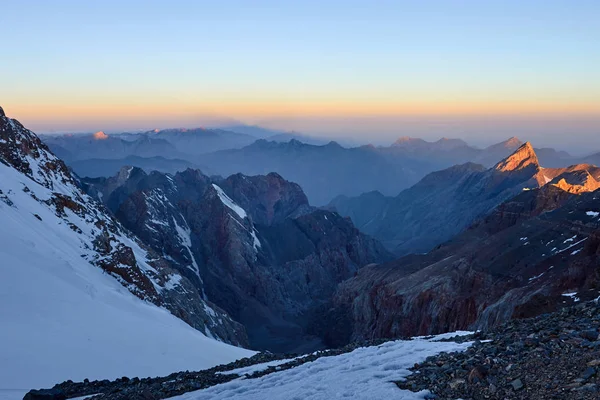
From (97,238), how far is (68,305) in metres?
27.7

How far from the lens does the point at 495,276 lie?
216 feet

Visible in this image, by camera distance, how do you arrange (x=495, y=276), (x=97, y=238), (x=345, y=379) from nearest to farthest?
1. (x=345, y=379)
2. (x=97, y=238)
3. (x=495, y=276)

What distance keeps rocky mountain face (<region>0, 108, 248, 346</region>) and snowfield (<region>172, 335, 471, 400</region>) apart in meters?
35.6

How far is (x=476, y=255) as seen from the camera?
247 ft

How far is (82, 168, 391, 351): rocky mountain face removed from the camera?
414 ft

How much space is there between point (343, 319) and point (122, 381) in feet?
294

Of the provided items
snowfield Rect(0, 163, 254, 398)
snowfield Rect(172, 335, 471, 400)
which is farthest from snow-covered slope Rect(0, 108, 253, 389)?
snowfield Rect(172, 335, 471, 400)

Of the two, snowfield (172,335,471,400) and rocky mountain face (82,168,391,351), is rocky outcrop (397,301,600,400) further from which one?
rocky mountain face (82,168,391,351)

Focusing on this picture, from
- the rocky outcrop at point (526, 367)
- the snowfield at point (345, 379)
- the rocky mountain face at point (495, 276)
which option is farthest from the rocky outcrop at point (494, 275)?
the rocky outcrop at point (526, 367)

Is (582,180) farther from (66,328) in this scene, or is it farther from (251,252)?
(66,328)

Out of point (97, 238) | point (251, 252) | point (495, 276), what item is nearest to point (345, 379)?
point (97, 238)

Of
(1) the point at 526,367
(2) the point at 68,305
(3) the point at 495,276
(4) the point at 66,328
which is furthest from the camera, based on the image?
(3) the point at 495,276

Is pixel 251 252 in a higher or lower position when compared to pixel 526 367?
lower

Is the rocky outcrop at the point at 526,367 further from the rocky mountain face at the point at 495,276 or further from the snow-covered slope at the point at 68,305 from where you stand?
the rocky mountain face at the point at 495,276
